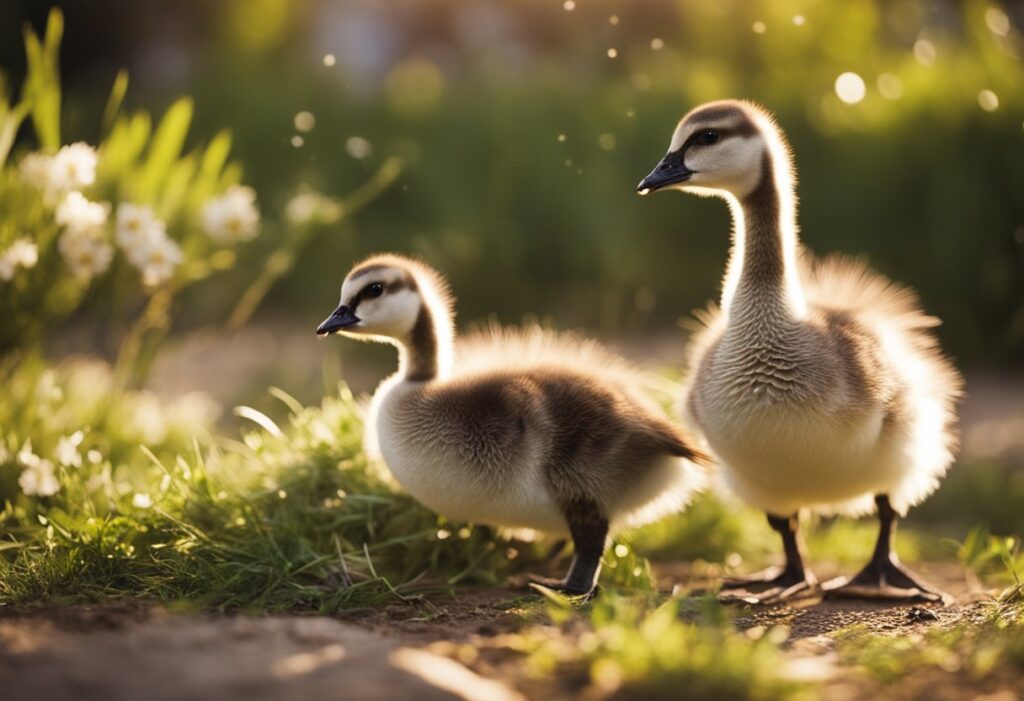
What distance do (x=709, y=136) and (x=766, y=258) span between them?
1.49ft

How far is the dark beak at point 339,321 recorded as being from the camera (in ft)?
13.4

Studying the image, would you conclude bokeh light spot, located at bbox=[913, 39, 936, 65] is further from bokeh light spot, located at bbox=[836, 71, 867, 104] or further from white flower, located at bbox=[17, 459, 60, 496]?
white flower, located at bbox=[17, 459, 60, 496]

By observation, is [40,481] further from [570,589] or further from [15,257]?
[570,589]

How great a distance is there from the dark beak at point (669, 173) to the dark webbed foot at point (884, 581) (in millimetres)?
1414

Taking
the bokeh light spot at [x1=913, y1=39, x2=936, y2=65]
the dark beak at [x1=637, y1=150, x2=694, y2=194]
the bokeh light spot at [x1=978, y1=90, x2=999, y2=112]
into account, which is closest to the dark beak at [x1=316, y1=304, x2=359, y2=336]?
the dark beak at [x1=637, y1=150, x2=694, y2=194]

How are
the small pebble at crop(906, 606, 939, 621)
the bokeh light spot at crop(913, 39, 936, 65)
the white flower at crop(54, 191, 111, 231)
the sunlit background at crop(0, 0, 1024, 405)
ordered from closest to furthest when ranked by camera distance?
the small pebble at crop(906, 606, 939, 621) < the white flower at crop(54, 191, 111, 231) < the sunlit background at crop(0, 0, 1024, 405) < the bokeh light spot at crop(913, 39, 936, 65)

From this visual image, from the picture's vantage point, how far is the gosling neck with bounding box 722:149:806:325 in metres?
4.02

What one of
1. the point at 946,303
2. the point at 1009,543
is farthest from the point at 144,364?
the point at 946,303

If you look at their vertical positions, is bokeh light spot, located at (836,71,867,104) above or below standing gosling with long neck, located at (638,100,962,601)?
above

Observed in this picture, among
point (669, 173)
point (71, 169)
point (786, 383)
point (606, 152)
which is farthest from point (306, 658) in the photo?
point (606, 152)

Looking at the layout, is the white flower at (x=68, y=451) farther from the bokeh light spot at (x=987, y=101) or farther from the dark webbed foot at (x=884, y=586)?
the bokeh light spot at (x=987, y=101)

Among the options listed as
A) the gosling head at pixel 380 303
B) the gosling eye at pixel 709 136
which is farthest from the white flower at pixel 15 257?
the gosling eye at pixel 709 136

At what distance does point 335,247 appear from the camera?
8.68 m

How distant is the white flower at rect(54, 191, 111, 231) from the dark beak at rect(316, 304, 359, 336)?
1.59 metres
